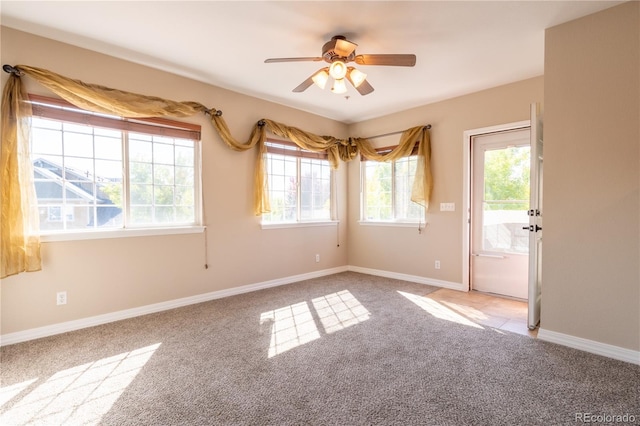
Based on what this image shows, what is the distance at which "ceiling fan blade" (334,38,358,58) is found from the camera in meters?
2.49

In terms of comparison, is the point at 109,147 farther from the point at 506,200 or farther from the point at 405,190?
the point at 506,200

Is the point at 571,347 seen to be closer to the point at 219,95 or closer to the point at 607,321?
the point at 607,321

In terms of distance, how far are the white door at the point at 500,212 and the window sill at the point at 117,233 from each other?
3601mm

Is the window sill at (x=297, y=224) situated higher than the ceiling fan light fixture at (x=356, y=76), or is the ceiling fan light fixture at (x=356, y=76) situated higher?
the ceiling fan light fixture at (x=356, y=76)

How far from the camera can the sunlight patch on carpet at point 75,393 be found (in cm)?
171

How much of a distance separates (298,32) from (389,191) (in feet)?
9.70

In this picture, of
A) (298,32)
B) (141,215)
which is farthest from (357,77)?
(141,215)

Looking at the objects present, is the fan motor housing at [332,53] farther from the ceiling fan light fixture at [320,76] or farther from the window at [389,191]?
the window at [389,191]

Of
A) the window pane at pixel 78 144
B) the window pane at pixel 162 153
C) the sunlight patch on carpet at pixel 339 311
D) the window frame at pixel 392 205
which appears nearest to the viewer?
the window pane at pixel 78 144

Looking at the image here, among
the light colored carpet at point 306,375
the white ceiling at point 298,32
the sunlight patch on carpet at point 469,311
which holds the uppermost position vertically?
the white ceiling at point 298,32

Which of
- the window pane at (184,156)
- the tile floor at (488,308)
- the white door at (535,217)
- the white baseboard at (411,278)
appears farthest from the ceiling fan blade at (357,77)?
the white baseboard at (411,278)

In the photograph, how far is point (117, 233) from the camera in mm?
3113

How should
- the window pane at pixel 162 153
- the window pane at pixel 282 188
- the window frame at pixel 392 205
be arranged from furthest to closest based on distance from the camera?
1. the window frame at pixel 392 205
2. the window pane at pixel 282 188
3. the window pane at pixel 162 153

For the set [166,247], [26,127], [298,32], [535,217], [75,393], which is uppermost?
[298,32]
